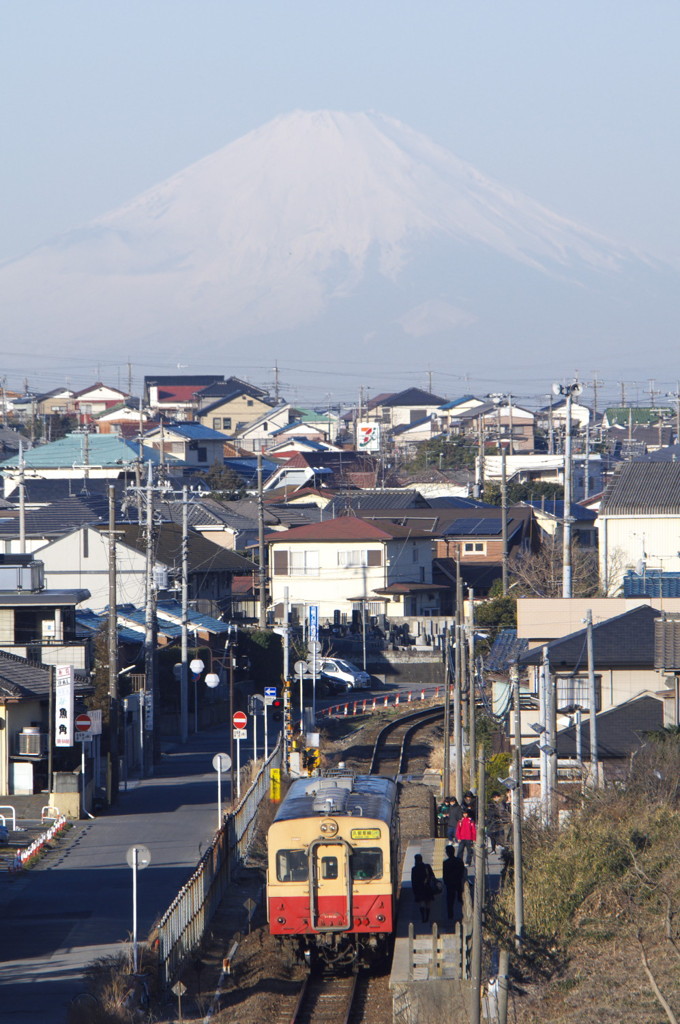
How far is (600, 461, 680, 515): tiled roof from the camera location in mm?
41812

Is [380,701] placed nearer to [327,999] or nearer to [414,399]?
[327,999]

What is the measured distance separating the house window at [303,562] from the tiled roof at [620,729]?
86.8 feet

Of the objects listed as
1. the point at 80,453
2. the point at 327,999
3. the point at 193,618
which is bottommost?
the point at 327,999

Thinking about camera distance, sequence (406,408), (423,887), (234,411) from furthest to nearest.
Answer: (406,408) < (234,411) < (423,887)

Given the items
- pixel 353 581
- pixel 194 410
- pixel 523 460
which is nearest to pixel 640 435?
pixel 523 460

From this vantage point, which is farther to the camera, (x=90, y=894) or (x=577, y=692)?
(x=577, y=692)

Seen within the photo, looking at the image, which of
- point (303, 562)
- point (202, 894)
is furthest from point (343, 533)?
point (202, 894)

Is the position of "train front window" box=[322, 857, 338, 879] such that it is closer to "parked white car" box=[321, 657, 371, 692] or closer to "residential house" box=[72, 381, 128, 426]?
"parked white car" box=[321, 657, 371, 692]

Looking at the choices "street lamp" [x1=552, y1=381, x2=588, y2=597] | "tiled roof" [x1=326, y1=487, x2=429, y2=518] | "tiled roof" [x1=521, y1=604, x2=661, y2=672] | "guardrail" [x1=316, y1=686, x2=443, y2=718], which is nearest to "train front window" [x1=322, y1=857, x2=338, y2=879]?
"tiled roof" [x1=521, y1=604, x2=661, y2=672]

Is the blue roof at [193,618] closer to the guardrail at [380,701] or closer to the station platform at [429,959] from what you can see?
the guardrail at [380,701]

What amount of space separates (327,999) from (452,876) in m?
2.28

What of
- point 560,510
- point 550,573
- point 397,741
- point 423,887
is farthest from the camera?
point 560,510

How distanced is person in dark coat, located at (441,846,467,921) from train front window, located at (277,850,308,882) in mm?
2117

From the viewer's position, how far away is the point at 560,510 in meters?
59.2
